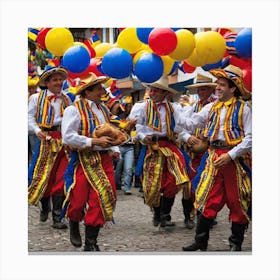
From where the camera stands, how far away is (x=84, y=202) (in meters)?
5.44

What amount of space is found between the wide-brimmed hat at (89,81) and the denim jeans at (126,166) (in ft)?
13.9

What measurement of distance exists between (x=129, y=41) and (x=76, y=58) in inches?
19.5

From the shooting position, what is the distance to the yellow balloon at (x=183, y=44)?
530 cm

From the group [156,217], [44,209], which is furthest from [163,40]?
[44,209]

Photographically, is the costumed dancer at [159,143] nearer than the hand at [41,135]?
Yes

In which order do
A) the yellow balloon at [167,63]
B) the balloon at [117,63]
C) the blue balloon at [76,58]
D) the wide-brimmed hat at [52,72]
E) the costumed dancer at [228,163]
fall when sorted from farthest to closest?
Result: the wide-brimmed hat at [52,72]
the yellow balloon at [167,63]
the blue balloon at [76,58]
the balloon at [117,63]
the costumed dancer at [228,163]

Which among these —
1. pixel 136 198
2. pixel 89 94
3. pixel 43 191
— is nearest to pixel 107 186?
pixel 89 94

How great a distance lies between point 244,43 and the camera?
5.00 meters

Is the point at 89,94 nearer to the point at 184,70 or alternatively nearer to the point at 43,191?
the point at 184,70

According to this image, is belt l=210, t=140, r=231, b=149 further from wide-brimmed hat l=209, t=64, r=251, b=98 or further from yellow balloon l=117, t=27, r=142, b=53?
yellow balloon l=117, t=27, r=142, b=53

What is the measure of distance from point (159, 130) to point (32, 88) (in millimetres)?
2045

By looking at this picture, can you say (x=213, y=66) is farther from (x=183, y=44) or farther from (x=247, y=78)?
(x=247, y=78)

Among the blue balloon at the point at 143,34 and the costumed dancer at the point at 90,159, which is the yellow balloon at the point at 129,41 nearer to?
the blue balloon at the point at 143,34

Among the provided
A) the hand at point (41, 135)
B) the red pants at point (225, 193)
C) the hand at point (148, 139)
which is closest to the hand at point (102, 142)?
the red pants at point (225, 193)
